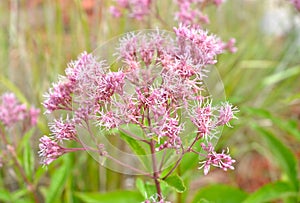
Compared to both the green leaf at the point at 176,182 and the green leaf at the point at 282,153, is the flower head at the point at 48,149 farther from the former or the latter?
the green leaf at the point at 282,153

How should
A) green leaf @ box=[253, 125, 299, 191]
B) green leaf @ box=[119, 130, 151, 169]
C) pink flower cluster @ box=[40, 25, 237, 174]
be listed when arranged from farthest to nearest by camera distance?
1. green leaf @ box=[253, 125, 299, 191]
2. green leaf @ box=[119, 130, 151, 169]
3. pink flower cluster @ box=[40, 25, 237, 174]

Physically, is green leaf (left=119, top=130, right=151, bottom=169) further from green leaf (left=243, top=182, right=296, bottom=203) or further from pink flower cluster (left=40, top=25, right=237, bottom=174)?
green leaf (left=243, top=182, right=296, bottom=203)

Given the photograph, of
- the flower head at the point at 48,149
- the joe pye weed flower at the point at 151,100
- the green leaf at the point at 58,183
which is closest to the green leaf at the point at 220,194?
the green leaf at the point at 58,183

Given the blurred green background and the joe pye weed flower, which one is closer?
the joe pye weed flower

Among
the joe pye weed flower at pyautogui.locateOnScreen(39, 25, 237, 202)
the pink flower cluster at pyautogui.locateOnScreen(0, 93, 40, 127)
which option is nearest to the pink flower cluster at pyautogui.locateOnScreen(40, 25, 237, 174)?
the joe pye weed flower at pyautogui.locateOnScreen(39, 25, 237, 202)

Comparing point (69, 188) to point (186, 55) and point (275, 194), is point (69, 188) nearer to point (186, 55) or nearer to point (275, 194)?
point (275, 194)

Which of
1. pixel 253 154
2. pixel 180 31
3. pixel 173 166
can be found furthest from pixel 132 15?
pixel 253 154
